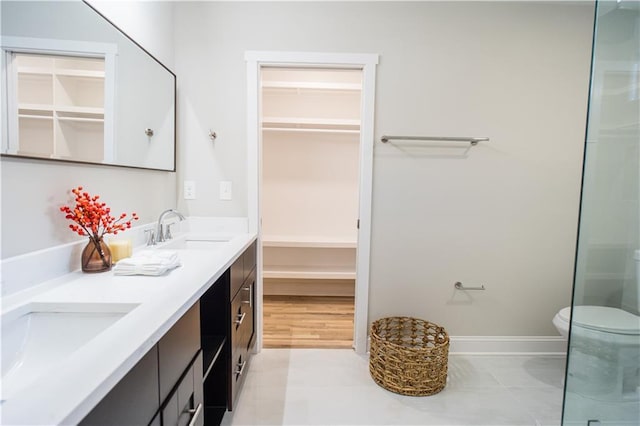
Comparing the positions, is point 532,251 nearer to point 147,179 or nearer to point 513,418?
point 513,418

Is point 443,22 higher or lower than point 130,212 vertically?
higher

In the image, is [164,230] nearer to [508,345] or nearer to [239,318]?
[239,318]

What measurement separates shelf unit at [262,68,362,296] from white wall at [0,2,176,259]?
161 cm

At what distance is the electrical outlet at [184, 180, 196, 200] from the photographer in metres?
2.16

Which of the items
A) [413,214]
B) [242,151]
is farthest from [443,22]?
[242,151]

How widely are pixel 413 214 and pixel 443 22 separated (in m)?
1.36

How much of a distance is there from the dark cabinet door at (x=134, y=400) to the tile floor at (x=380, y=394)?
1.07 m

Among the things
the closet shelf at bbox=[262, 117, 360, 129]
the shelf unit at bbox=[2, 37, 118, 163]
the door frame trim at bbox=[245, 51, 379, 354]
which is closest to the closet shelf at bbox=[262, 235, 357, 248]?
the door frame trim at bbox=[245, 51, 379, 354]

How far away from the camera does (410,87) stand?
2129mm

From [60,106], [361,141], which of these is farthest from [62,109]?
[361,141]

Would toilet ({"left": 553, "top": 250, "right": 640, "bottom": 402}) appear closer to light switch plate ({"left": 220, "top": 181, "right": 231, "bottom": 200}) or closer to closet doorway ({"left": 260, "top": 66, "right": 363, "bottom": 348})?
closet doorway ({"left": 260, "top": 66, "right": 363, "bottom": 348})

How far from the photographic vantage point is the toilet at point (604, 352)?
1320 millimetres

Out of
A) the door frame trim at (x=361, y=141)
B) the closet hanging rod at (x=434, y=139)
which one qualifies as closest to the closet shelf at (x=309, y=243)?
the door frame trim at (x=361, y=141)

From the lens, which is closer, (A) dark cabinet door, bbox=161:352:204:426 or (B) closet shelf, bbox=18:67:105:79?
(A) dark cabinet door, bbox=161:352:204:426
